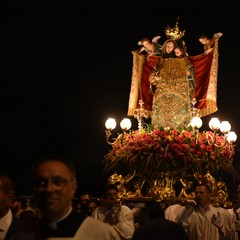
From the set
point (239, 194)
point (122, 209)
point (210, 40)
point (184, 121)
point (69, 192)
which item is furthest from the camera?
point (210, 40)

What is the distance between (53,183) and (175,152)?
697cm

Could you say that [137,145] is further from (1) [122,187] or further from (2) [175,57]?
(2) [175,57]

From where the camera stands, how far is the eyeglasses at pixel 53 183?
3.05 m

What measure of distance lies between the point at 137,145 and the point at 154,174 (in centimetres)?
70

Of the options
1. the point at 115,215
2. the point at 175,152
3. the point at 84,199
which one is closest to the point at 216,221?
the point at 115,215

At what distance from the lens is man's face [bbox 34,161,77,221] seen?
9.82ft

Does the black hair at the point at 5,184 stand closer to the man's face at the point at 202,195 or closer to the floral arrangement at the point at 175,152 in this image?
the man's face at the point at 202,195

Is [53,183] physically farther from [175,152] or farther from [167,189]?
[167,189]

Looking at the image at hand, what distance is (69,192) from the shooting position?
308cm

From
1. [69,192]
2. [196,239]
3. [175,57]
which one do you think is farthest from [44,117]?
[69,192]

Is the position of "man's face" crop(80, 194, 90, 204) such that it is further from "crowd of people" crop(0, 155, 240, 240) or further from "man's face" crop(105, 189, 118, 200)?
"crowd of people" crop(0, 155, 240, 240)

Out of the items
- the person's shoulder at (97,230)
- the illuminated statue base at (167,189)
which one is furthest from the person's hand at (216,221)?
the person's shoulder at (97,230)

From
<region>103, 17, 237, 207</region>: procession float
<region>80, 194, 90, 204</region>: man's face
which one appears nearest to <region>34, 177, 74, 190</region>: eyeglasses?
<region>80, 194, 90, 204</region>: man's face

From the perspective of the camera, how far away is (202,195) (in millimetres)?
7434
